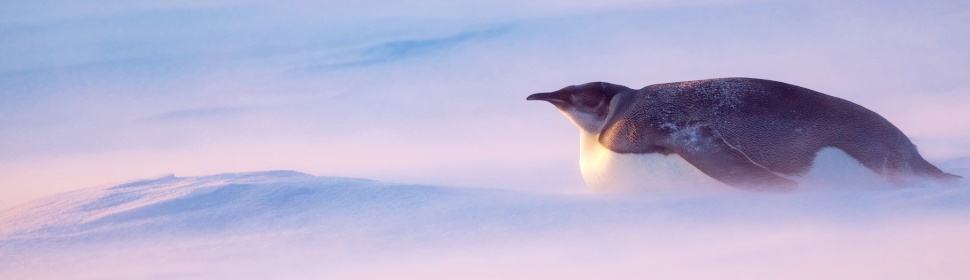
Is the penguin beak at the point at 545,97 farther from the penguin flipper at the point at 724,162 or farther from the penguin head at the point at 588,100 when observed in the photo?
the penguin flipper at the point at 724,162

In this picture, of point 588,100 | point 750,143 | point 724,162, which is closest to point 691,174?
point 724,162

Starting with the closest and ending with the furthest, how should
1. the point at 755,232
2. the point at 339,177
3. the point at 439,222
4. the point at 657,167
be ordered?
the point at 755,232
the point at 439,222
the point at 657,167
the point at 339,177

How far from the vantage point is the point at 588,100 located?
17.7 feet

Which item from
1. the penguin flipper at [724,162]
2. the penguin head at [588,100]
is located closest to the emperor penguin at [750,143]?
the penguin flipper at [724,162]

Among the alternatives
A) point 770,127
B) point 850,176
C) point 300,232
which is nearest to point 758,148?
point 770,127

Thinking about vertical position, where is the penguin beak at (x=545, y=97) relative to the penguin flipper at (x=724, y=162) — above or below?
above

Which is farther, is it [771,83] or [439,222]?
[771,83]

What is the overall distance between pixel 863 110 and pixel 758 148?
0.71 m

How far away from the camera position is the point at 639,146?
495 cm

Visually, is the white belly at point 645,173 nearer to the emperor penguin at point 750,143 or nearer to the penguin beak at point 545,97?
the emperor penguin at point 750,143

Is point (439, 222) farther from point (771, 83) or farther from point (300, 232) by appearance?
point (771, 83)

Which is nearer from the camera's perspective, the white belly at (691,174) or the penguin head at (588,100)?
the white belly at (691,174)

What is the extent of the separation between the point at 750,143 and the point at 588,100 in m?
0.94

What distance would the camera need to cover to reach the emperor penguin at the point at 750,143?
4.81 m
